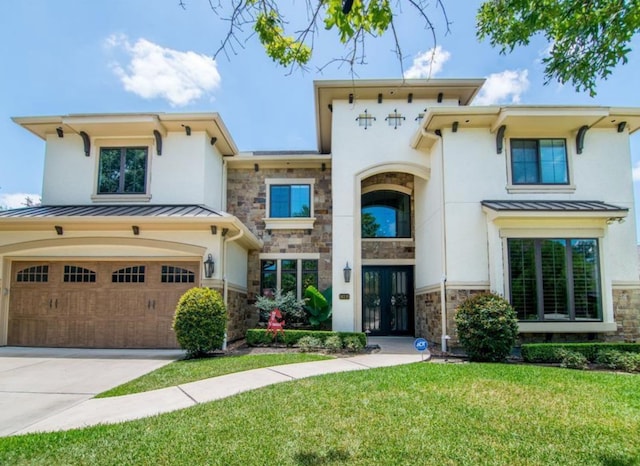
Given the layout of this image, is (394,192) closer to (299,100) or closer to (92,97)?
(299,100)

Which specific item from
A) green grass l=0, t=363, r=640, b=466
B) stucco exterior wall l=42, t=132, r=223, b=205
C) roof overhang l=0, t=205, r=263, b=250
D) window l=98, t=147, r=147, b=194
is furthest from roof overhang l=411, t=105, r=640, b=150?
window l=98, t=147, r=147, b=194

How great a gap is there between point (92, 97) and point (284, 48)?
10849 millimetres

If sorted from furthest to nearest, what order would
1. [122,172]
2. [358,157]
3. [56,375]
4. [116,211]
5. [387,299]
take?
[387,299], [358,157], [122,172], [116,211], [56,375]

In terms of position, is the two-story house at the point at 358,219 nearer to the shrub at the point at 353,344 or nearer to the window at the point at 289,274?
the window at the point at 289,274

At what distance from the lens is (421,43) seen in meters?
4.41

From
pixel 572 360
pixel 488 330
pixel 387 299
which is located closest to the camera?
pixel 572 360

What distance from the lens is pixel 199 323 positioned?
9273mm

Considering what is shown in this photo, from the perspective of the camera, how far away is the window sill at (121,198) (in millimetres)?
12242

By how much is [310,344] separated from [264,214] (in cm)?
533

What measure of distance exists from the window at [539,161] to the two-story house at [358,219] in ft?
0.12

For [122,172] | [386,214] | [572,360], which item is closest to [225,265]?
[122,172]

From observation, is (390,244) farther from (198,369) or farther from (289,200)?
(198,369)

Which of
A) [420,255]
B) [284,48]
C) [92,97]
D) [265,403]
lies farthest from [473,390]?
[92,97]

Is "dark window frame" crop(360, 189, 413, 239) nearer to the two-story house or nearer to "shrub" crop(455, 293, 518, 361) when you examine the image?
the two-story house
